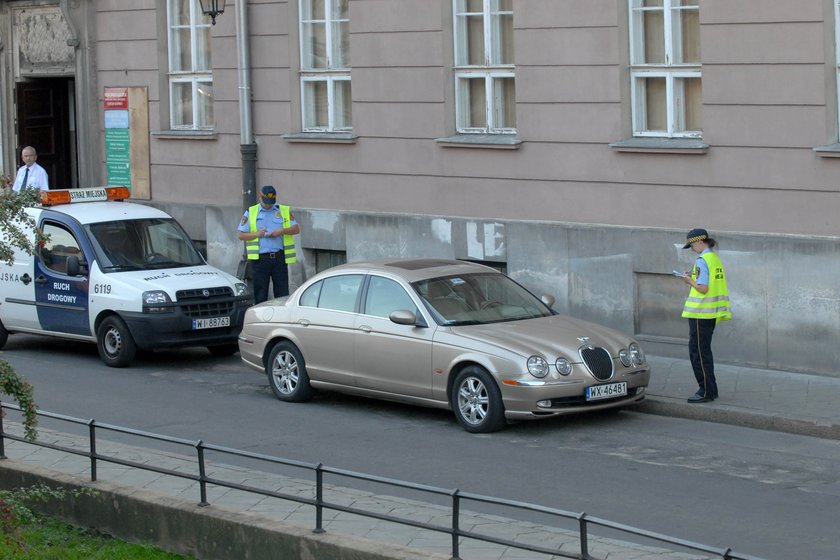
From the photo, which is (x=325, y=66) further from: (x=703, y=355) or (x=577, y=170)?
(x=703, y=355)

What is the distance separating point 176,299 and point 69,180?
11.4 metres

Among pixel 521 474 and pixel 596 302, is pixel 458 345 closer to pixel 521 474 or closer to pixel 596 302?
pixel 521 474

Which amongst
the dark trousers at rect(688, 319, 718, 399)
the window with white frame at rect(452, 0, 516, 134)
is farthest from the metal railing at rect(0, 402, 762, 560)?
the window with white frame at rect(452, 0, 516, 134)

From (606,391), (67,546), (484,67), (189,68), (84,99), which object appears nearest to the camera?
(67,546)

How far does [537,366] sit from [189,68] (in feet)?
39.6

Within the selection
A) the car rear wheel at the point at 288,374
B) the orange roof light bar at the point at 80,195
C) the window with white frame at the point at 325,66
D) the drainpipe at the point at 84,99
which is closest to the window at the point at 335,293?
the car rear wheel at the point at 288,374

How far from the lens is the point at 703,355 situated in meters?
13.0

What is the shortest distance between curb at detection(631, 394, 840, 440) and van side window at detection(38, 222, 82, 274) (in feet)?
22.1

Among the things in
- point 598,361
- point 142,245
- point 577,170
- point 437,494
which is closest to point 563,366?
point 598,361

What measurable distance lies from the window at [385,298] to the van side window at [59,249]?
4.45 m

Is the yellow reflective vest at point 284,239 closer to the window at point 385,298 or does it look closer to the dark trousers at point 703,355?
the window at point 385,298

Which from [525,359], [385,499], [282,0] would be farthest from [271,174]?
[385,499]

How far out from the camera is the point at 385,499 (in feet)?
29.6

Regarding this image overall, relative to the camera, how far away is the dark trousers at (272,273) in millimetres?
17328
